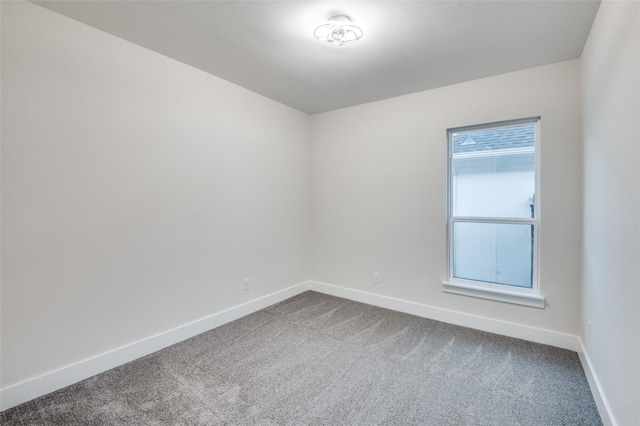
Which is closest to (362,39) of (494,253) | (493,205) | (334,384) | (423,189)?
(423,189)

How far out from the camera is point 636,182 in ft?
4.29

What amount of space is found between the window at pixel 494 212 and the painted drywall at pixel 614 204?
1.81 feet

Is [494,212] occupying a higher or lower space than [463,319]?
higher

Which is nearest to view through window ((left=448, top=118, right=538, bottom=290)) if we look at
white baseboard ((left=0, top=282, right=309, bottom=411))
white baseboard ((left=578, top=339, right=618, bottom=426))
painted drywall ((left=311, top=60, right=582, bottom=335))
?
painted drywall ((left=311, top=60, right=582, bottom=335))

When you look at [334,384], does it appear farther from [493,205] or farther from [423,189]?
[493,205]

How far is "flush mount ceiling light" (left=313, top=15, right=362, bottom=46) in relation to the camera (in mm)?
2006

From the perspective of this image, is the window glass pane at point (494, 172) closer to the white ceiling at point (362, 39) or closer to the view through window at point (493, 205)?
the view through window at point (493, 205)

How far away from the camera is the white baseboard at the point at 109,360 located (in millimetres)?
1871

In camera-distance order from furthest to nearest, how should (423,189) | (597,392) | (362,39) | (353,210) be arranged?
(353,210), (423,189), (362,39), (597,392)

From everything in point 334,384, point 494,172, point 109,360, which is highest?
point 494,172

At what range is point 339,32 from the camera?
2.08 meters

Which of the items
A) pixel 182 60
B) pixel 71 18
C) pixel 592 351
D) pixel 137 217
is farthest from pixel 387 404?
pixel 71 18

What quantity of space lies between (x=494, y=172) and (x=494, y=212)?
0.41m

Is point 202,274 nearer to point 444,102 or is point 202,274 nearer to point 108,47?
point 108,47
